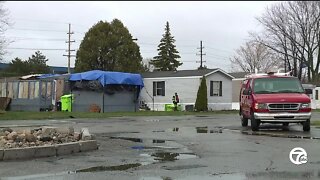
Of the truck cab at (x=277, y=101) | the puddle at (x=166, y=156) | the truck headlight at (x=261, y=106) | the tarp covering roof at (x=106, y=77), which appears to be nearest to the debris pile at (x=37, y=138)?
the puddle at (x=166, y=156)

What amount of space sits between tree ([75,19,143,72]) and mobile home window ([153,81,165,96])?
40.8 ft

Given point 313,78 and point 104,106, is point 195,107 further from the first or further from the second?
point 313,78

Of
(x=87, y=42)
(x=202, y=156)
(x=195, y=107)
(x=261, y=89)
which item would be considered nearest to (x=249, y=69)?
(x=87, y=42)

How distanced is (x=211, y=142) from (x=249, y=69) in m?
66.8

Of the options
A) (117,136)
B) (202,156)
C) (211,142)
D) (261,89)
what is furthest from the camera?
(261,89)

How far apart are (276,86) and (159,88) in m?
24.9

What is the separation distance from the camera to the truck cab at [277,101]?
16.6 m

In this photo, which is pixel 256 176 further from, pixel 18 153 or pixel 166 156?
pixel 18 153

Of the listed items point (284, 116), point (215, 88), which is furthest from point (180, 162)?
point (215, 88)

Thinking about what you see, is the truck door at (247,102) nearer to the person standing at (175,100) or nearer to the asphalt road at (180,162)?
the asphalt road at (180,162)

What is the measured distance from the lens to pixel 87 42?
54.9 meters

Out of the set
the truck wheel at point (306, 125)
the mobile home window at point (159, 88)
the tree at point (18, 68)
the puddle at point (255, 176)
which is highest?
the tree at point (18, 68)

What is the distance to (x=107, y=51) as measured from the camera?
181ft

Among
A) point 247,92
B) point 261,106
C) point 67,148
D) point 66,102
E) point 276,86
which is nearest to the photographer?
point 67,148
